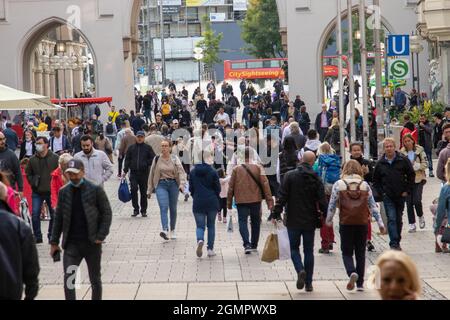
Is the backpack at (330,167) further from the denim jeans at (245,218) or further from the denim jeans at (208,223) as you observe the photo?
the denim jeans at (208,223)

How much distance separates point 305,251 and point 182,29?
363 ft

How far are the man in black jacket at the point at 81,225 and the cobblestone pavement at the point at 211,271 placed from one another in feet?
4.89

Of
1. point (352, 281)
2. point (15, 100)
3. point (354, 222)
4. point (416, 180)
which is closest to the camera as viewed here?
point (352, 281)

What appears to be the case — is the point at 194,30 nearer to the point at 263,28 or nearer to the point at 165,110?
the point at 263,28

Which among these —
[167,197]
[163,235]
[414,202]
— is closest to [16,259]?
[163,235]

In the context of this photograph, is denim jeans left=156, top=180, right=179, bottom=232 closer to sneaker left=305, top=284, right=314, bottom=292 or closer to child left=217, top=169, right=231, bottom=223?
child left=217, top=169, right=231, bottom=223

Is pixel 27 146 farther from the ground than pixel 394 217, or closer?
farther from the ground

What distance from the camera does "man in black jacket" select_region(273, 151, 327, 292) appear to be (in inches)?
535

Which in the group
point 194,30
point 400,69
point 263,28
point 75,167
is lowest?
point 75,167

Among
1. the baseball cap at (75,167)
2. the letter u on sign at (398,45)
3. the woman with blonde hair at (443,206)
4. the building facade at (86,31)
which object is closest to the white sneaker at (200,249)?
the woman with blonde hair at (443,206)

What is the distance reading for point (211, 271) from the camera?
1523 centimetres

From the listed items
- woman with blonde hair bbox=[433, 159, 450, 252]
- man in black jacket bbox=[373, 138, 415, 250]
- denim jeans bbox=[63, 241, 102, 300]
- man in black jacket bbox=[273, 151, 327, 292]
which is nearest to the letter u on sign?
man in black jacket bbox=[373, 138, 415, 250]

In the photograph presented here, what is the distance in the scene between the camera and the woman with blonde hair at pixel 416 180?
1895 cm

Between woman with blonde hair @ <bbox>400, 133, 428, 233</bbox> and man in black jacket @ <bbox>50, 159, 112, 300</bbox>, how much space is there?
804cm
